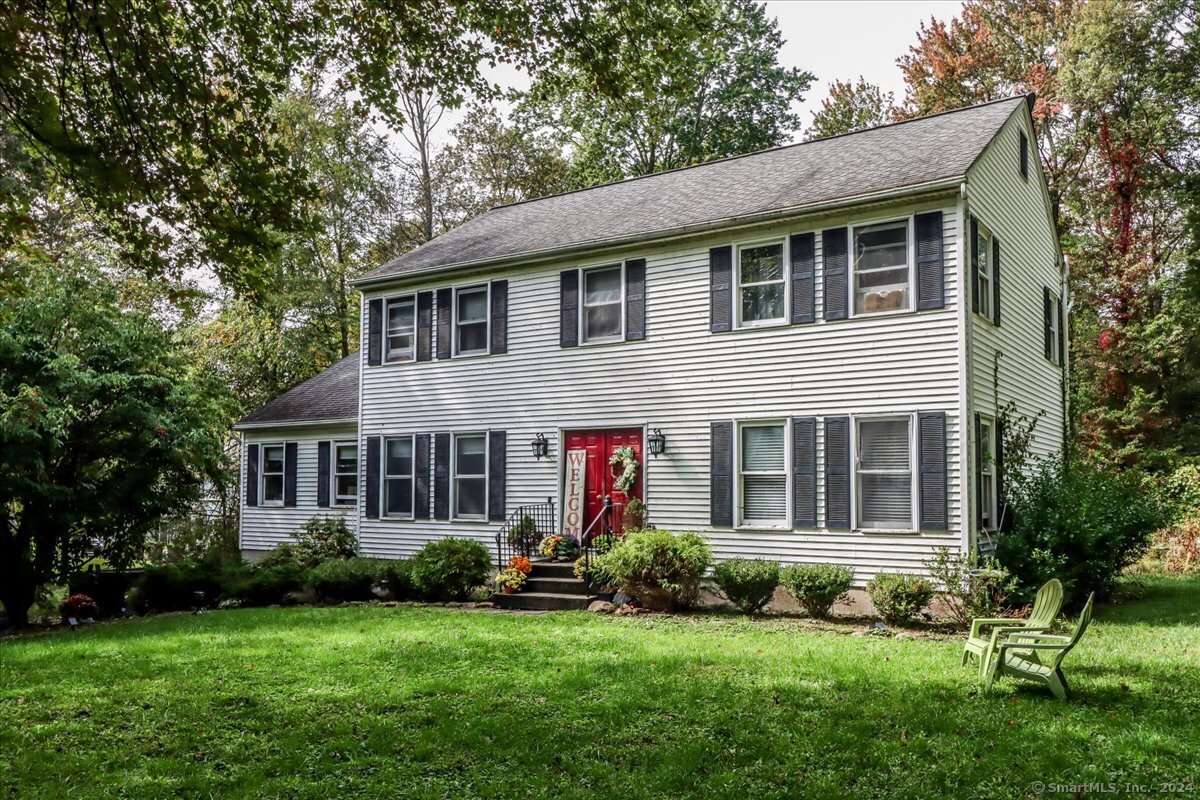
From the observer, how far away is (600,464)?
1507 centimetres

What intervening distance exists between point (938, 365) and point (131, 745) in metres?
10.1

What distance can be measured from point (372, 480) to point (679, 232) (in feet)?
26.3

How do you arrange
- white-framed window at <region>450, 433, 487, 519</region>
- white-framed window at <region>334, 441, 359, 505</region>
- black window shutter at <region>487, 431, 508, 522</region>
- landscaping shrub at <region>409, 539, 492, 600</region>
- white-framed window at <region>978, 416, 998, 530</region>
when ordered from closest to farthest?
white-framed window at <region>978, 416, 998, 530</region> < landscaping shrub at <region>409, 539, 492, 600</region> < black window shutter at <region>487, 431, 508, 522</region> < white-framed window at <region>450, 433, 487, 519</region> < white-framed window at <region>334, 441, 359, 505</region>

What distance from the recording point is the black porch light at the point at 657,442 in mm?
14297

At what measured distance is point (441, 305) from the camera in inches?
676

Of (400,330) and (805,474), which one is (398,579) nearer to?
(400,330)

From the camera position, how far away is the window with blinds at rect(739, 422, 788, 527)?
1326cm

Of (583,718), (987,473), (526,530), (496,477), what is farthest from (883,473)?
(583,718)

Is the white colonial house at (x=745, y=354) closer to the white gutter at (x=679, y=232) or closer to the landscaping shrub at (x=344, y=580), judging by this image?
the white gutter at (x=679, y=232)

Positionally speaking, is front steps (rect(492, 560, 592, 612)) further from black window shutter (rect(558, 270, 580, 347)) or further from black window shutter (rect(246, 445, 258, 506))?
black window shutter (rect(246, 445, 258, 506))

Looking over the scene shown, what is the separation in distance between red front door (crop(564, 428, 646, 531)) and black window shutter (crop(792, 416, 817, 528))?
2.78 metres

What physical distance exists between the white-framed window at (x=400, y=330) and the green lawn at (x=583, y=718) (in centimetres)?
821

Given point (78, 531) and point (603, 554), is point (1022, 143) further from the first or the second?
point (78, 531)

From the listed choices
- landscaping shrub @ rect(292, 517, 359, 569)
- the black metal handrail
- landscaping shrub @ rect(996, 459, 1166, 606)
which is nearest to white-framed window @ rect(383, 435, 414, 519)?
landscaping shrub @ rect(292, 517, 359, 569)
